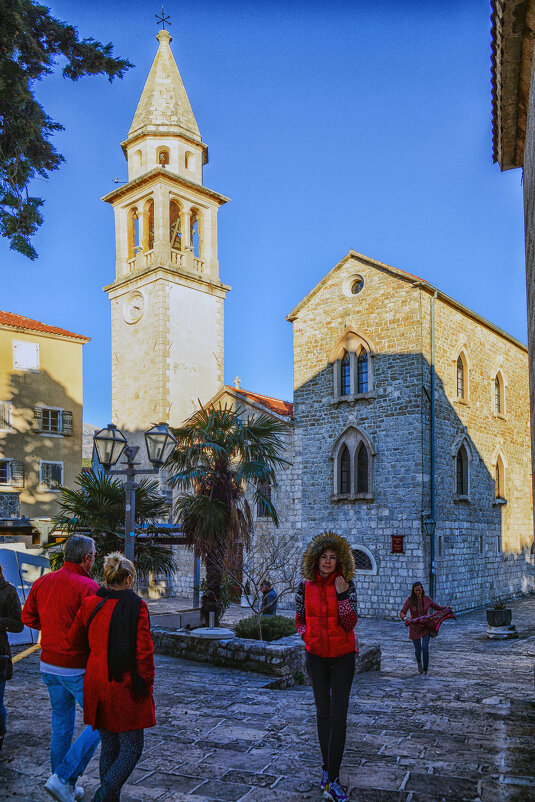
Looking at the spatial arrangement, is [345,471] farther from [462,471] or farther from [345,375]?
[462,471]

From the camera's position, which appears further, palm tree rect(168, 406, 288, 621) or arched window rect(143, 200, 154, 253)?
arched window rect(143, 200, 154, 253)

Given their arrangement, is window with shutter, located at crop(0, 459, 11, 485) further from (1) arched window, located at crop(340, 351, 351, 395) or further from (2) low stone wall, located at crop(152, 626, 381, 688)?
(2) low stone wall, located at crop(152, 626, 381, 688)

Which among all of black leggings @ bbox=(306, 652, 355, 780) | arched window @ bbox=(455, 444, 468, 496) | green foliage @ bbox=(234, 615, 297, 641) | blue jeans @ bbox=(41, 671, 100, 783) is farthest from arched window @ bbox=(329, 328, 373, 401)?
blue jeans @ bbox=(41, 671, 100, 783)

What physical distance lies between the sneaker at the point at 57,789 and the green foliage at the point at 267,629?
7313 millimetres

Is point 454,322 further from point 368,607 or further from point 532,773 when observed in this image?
point 532,773

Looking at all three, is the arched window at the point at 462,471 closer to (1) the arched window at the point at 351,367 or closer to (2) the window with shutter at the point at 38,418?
(1) the arched window at the point at 351,367

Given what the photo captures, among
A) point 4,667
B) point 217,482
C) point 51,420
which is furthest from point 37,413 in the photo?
point 4,667

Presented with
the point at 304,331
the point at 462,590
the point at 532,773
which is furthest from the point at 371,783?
the point at 304,331

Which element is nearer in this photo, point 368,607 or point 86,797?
point 86,797

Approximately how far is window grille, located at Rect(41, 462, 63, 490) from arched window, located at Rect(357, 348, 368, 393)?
51.5 feet

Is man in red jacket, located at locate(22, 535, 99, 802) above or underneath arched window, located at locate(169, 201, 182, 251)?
underneath

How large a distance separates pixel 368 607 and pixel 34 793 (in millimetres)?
16701

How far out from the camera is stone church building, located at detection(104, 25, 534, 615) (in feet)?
68.3

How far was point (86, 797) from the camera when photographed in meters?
5.24
